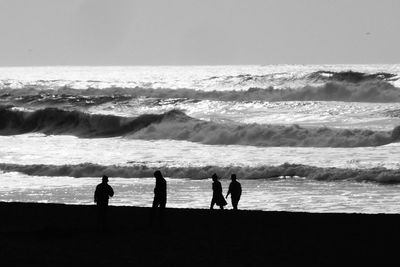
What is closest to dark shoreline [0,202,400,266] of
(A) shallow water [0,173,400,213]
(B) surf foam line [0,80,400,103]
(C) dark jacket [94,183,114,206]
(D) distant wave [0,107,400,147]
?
(C) dark jacket [94,183,114,206]

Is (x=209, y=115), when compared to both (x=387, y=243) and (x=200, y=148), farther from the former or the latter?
(x=387, y=243)

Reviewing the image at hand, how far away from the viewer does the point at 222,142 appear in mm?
41875

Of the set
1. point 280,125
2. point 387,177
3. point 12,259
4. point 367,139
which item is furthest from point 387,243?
point 280,125

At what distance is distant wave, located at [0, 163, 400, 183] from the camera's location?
2790 cm

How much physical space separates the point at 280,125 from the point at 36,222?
26.6m

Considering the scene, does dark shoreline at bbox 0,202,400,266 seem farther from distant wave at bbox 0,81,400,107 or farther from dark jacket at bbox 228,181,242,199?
distant wave at bbox 0,81,400,107

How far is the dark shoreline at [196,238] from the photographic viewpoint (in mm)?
12852

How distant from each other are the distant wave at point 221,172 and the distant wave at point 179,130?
863 cm

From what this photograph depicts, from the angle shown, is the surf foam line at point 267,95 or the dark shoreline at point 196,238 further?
the surf foam line at point 267,95

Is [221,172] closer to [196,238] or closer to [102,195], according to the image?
[102,195]

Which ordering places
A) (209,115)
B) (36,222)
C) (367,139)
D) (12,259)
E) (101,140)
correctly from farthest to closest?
(209,115) → (101,140) → (367,139) → (36,222) → (12,259)

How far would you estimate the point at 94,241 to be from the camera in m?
14.7

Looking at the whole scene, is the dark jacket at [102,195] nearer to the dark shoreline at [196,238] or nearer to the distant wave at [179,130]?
the dark shoreline at [196,238]

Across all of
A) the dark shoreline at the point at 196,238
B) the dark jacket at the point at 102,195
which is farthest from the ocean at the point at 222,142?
the dark jacket at the point at 102,195
